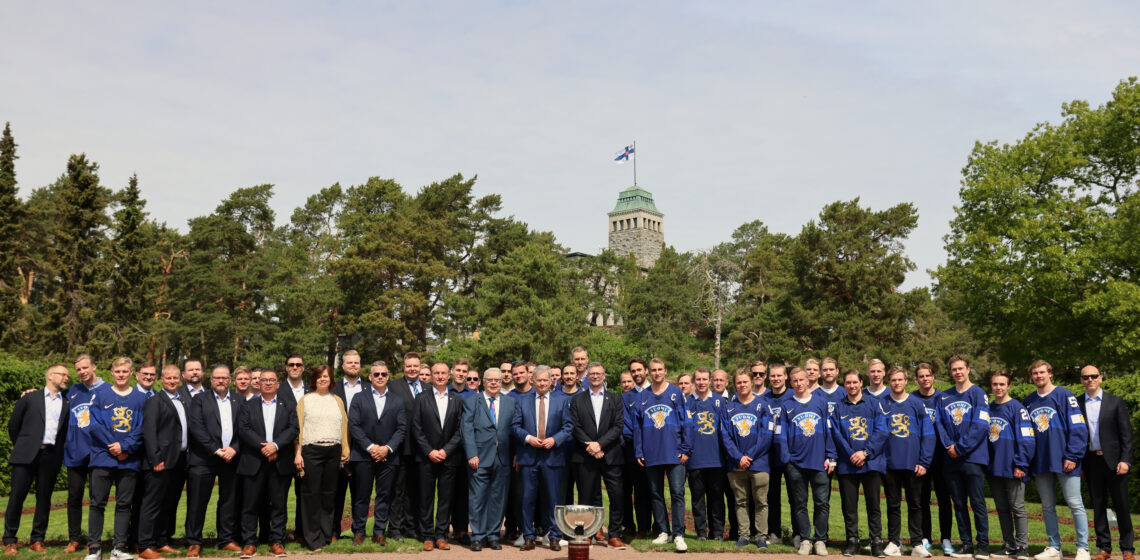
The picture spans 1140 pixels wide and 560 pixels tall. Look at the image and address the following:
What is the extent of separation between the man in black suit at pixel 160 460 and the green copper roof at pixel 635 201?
98.4m

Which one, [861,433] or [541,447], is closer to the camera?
[861,433]

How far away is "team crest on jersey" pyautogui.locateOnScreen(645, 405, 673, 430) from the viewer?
28.1 ft

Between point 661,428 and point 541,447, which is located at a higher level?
point 661,428

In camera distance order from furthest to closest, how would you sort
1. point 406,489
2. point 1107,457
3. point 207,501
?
point 406,489 → point 1107,457 → point 207,501

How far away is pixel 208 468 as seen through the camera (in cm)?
787

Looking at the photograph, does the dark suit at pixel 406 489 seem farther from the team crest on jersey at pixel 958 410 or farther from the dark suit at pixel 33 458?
the team crest on jersey at pixel 958 410

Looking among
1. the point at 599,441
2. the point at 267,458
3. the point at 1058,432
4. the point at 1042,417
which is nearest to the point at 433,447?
the point at 267,458

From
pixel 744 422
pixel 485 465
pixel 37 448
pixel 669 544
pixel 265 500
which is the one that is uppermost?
pixel 744 422

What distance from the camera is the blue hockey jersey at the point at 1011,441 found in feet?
26.3

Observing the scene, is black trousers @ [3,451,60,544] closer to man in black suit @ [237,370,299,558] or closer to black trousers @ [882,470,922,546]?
man in black suit @ [237,370,299,558]

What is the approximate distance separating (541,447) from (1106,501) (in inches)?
231

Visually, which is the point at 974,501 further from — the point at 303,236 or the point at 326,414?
the point at 303,236

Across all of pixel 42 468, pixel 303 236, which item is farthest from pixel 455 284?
pixel 42 468

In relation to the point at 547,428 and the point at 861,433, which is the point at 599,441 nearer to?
the point at 547,428
